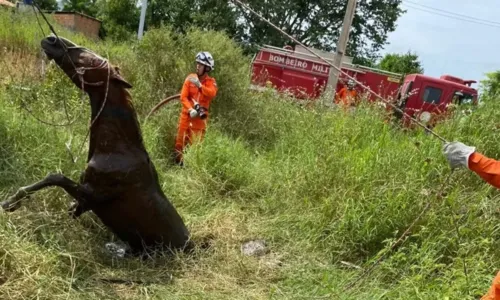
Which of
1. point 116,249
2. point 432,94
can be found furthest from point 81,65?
point 432,94

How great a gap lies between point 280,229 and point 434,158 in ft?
5.31

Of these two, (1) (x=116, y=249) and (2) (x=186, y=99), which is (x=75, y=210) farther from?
(2) (x=186, y=99)

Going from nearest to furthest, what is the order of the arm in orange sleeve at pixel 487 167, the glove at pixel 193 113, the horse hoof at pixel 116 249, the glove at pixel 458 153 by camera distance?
the arm in orange sleeve at pixel 487 167 < the glove at pixel 458 153 < the horse hoof at pixel 116 249 < the glove at pixel 193 113

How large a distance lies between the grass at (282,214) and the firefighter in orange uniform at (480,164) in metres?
0.73

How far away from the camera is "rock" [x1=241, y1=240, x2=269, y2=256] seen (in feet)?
14.5

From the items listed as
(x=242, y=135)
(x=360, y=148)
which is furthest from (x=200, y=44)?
(x=360, y=148)

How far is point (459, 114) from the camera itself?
578cm

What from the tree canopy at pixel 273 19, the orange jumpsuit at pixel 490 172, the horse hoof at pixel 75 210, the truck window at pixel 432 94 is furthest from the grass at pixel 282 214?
the tree canopy at pixel 273 19

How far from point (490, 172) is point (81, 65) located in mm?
2672

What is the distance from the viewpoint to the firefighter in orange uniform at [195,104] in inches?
264

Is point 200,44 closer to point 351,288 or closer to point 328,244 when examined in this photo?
point 328,244

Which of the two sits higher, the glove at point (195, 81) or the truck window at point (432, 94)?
the truck window at point (432, 94)

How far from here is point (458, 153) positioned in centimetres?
325

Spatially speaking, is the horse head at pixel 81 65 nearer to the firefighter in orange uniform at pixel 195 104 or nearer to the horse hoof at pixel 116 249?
the horse hoof at pixel 116 249
